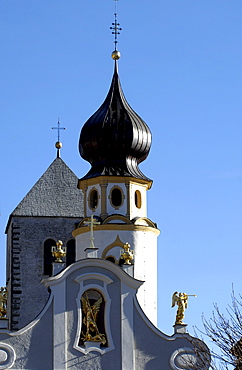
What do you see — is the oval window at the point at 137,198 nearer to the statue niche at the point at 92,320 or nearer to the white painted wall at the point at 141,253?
the white painted wall at the point at 141,253

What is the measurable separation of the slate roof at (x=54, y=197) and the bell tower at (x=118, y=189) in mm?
6569

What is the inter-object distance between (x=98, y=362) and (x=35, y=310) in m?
11.4

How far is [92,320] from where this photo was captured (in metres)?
36.0

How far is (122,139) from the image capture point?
41.6 m

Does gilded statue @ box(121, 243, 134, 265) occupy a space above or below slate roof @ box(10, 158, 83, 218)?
below

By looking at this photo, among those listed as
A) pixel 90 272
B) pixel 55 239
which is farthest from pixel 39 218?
pixel 90 272

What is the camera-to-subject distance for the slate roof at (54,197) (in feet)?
159

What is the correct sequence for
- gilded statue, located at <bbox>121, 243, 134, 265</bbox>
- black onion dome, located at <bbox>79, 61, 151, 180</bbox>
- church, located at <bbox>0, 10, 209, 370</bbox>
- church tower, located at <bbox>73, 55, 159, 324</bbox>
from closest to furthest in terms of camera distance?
church, located at <bbox>0, 10, 209, 370</bbox> < gilded statue, located at <bbox>121, 243, 134, 265</bbox> < church tower, located at <bbox>73, 55, 159, 324</bbox> < black onion dome, located at <bbox>79, 61, 151, 180</bbox>

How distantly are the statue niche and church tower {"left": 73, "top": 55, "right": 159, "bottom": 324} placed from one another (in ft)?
10.6

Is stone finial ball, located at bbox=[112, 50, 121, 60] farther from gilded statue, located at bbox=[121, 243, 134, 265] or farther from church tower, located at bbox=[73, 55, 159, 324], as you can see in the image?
gilded statue, located at bbox=[121, 243, 134, 265]

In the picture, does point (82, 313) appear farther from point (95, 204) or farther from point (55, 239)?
point (55, 239)

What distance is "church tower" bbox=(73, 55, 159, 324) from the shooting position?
40.2m

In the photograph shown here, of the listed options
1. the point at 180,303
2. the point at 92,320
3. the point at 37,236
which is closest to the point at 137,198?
the point at 180,303

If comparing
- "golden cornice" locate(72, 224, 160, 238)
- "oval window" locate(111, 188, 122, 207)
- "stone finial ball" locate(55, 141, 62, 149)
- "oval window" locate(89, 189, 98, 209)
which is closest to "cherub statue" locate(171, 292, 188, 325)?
"golden cornice" locate(72, 224, 160, 238)
